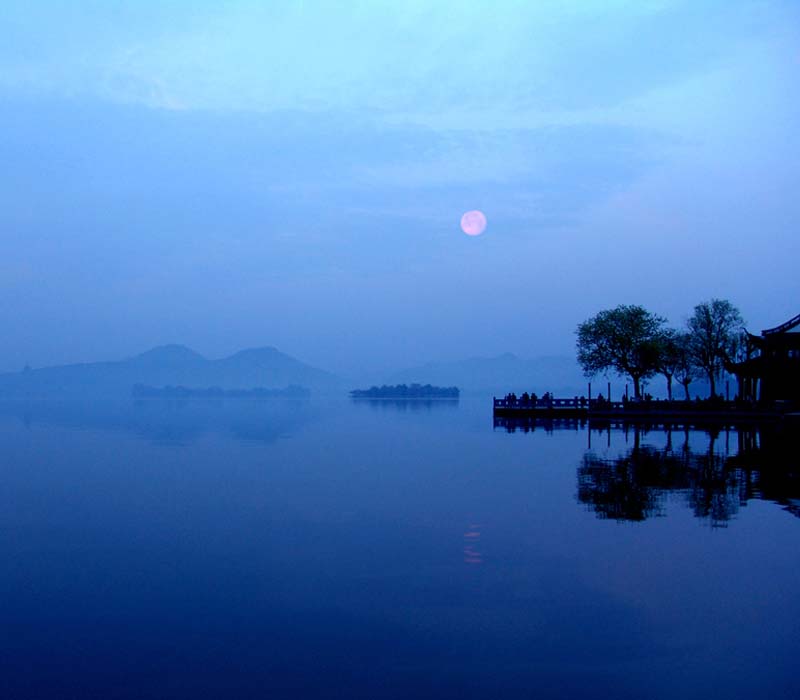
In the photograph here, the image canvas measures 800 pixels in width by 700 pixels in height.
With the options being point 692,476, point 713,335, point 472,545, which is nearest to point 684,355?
point 713,335

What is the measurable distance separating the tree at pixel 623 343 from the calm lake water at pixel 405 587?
68459 millimetres

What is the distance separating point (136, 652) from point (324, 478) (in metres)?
23.3

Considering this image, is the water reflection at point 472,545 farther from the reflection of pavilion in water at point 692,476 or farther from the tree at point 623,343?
the tree at point 623,343

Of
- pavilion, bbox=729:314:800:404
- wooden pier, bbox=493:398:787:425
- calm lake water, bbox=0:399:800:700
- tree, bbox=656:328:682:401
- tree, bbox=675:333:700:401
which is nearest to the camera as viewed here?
calm lake water, bbox=0:399:800:700

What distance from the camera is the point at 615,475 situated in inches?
1364

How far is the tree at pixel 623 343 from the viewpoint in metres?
102

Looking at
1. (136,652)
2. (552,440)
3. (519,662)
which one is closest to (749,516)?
(519,662)

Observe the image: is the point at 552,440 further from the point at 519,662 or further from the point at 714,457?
the point at 519,662

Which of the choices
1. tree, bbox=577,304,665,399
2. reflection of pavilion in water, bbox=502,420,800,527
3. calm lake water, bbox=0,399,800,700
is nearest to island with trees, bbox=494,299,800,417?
tree, bbox=577,304,665,399

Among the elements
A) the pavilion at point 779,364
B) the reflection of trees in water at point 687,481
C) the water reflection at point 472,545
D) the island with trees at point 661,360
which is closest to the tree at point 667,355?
the island with trees at point 661,360

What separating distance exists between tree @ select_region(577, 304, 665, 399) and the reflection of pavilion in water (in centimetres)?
4414

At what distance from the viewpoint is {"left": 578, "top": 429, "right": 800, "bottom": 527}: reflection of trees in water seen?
2531 centimetres

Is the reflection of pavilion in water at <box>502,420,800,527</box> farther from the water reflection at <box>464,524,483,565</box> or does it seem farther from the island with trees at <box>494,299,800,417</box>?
the island with trees at <box>494,299,800,417</box>

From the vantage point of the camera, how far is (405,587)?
16.3 meters
